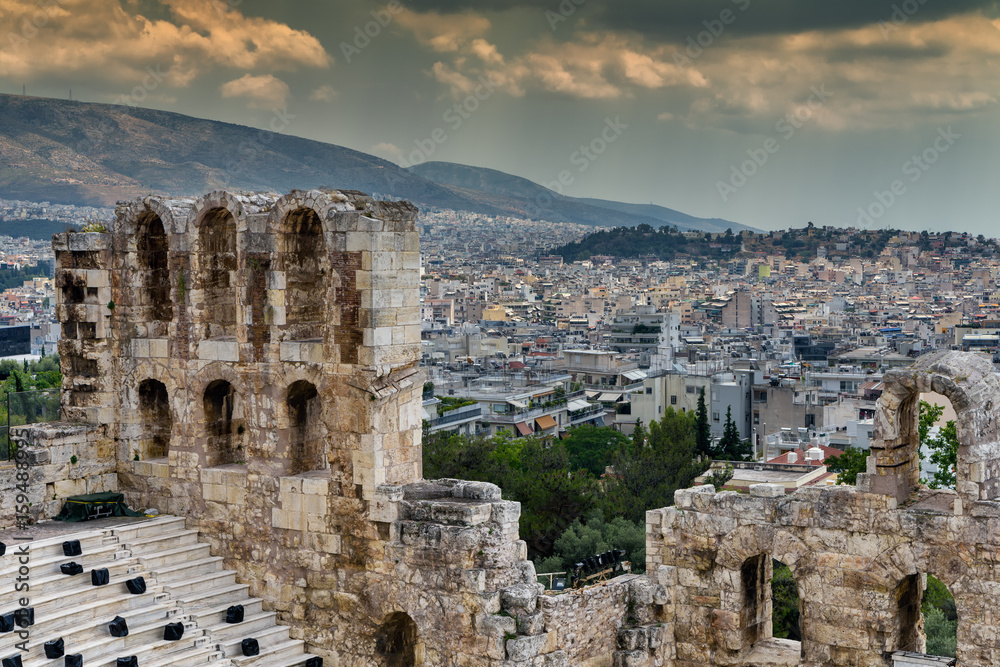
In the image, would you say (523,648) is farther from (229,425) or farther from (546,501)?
(546,501)

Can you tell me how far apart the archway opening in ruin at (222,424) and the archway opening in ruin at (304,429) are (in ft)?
6.42

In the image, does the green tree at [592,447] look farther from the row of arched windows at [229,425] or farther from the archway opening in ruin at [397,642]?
the archway opening in ruin at [397,642]

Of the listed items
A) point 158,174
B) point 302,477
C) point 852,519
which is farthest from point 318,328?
point 158,174

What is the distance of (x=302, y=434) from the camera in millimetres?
22094

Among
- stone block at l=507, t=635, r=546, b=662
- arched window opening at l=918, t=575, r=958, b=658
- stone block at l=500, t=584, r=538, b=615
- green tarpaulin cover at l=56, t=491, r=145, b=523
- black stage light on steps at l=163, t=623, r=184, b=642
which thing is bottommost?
arched window opening at l=918, t=575, r=958, b=658

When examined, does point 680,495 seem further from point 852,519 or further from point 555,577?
point 555,577

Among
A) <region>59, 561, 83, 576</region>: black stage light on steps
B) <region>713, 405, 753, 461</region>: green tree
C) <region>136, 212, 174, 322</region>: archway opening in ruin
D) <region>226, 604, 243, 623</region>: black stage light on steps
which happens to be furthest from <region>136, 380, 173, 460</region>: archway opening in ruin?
<region>713, 405, 753, 461</region>: green tree

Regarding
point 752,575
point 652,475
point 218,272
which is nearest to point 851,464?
point 652,475

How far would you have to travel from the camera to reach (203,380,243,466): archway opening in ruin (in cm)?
2288

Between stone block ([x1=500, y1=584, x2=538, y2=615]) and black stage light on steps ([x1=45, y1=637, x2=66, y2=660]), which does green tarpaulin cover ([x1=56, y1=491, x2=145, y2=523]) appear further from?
stone block ([x1=500, y1=584, x2=538, y2=615])

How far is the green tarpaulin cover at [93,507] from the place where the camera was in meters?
22.5

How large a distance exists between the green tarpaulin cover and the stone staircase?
100 centimetres

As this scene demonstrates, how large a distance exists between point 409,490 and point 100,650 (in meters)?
5.59

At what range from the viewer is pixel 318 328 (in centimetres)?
2239
